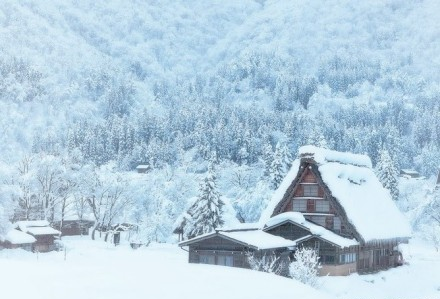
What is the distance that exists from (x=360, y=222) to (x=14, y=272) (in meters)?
36.1

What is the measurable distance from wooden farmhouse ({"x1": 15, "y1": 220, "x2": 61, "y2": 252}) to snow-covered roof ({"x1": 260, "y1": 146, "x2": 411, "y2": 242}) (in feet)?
91.3

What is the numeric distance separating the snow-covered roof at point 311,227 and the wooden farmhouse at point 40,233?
96.6 ft

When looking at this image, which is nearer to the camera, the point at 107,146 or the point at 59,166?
the point at 59,166

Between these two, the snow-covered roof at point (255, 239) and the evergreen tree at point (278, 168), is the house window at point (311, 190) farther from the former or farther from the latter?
the evergreen tree at point (278, 168)

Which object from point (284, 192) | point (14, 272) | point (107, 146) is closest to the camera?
point (14, 272)

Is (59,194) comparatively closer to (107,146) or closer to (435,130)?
(107,146)

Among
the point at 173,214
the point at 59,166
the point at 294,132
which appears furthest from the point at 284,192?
the point at 294,132

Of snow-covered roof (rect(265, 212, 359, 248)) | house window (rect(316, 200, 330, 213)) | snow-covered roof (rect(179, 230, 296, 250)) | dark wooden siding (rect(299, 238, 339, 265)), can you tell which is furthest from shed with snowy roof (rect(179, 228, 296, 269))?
house window (rect(316, 200, 330, 213))

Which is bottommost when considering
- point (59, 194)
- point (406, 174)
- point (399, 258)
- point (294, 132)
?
point (399, 258)

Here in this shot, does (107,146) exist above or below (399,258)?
above

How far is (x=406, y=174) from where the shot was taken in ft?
502

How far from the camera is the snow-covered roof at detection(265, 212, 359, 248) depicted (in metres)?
41.8

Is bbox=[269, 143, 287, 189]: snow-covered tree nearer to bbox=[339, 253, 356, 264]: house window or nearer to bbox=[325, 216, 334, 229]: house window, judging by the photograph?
bbox=[325, 216, 334, 229]: house window

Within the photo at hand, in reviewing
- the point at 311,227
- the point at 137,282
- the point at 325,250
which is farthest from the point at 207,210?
the point at 137,282
